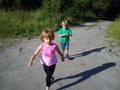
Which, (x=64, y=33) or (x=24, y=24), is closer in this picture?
(x=64, y=33)

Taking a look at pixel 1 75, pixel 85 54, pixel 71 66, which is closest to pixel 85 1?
pixel 85 54

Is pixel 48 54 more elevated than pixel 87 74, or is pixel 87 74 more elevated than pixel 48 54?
pixel 48 54

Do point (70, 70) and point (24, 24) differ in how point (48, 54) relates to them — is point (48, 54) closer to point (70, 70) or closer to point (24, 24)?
point (70, 70)

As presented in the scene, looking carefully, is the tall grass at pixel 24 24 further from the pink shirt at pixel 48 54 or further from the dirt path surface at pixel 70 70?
the pink shirt at pixel 48 54

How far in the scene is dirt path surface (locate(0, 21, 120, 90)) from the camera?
600 cm

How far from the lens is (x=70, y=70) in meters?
6.93

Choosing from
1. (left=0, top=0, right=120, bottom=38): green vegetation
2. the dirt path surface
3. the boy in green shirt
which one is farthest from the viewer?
(left=0, top=0, right=120, bottom=38): green vegetation

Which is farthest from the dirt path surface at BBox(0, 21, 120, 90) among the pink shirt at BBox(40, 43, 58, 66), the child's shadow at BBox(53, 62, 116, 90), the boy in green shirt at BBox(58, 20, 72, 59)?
the pink shirt at BBox(40, 43, 58, 66)

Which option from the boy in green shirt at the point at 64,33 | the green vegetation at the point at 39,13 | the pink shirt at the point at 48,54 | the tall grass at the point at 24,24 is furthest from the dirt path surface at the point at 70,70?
the green vegetation at the point at 39,13

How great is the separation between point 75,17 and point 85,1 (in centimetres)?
290

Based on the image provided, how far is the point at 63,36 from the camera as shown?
7375 millimetres

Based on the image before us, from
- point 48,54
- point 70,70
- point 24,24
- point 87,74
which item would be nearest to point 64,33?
point 70,70

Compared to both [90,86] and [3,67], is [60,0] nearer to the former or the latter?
[3,67]

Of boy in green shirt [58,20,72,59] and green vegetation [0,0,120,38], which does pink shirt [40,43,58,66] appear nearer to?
boy in green shirt [58,20,72,59]
